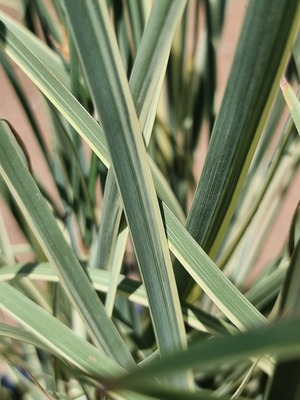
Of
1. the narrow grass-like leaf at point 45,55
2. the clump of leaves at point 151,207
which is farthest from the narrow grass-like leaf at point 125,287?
the narrow grass-like leaf at point 45,55

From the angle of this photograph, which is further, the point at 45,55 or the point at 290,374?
the point at 45,55

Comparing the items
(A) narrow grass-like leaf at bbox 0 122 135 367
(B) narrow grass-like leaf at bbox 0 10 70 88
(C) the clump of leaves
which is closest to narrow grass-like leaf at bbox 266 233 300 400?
(C) the clump of leaves

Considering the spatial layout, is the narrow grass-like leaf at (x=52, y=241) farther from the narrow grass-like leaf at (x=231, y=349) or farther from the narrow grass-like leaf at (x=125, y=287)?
the narrow grass-like leaf at (x=231, y=349)

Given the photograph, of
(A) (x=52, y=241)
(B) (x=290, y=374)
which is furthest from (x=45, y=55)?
(B) (x=290, y=374)

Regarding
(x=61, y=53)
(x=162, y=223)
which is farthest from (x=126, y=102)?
(x=61, y=53)

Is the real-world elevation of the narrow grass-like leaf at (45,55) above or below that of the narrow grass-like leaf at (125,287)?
above

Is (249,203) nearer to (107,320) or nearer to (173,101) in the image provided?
(173,101)

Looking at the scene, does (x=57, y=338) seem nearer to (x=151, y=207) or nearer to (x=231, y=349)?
(x=151, y=207)
